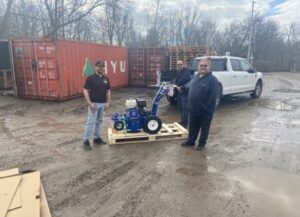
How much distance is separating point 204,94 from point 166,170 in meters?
1.69

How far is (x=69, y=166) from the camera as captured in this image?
4.67 metres

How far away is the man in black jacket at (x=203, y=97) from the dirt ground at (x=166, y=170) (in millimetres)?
611

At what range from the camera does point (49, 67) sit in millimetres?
10867

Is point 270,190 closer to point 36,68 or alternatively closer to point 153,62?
point 36,68

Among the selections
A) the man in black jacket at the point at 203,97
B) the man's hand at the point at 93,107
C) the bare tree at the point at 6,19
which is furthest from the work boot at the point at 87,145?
the bare tree at the point at 6,19

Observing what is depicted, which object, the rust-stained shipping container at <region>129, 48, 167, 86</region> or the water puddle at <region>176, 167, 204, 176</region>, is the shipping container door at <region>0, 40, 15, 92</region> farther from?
the water puddle at <region>176, 167, 204, 176</region>

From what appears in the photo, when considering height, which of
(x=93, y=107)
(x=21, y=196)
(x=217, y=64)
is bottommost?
(x=21, y=196)

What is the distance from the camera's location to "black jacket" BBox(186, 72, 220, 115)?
5.17m

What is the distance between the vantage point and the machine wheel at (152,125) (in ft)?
19.8

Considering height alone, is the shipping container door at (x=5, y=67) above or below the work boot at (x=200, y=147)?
above

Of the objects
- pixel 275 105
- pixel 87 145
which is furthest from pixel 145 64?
pixel 87 145

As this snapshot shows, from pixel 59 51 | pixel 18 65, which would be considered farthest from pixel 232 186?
pixel 18 65

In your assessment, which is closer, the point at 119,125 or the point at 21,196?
the point at 21,196

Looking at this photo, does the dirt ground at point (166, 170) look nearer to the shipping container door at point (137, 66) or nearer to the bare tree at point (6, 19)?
the shipping container door at point (137, 66)
